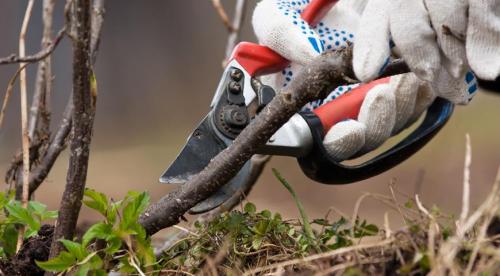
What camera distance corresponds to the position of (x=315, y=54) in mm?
1288

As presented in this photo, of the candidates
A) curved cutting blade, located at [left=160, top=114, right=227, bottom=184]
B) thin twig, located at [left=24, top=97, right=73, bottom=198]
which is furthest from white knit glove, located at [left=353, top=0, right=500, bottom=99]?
thin twig, located at [left=24, top=97, right=73, bottom=198]

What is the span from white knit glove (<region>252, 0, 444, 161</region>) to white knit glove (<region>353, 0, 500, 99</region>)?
24cm

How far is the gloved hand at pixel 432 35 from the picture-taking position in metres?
1.04

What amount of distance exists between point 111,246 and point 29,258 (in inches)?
7.3

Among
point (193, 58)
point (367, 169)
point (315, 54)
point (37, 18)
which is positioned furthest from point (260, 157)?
point (193, 58)

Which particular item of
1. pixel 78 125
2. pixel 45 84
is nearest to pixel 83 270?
pixel 78 125

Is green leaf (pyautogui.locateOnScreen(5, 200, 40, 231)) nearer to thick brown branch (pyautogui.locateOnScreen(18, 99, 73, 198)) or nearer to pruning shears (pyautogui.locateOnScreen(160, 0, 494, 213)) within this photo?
pruning shears (pyautogui.locateOnScreen(160, 0, 494, 213))

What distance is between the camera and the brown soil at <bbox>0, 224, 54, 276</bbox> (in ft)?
4.02

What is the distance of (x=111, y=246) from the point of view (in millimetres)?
1120

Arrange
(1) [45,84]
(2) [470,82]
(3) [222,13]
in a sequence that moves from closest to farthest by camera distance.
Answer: (2) [470,82] < (1) [45,84] < (3) [222,13]

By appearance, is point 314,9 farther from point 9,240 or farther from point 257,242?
point 9,240

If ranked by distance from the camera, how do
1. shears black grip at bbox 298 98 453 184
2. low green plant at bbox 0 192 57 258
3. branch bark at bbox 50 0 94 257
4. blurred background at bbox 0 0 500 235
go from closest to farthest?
1. branch bark at bbox 50 0 94 257
2. low green plant at bbox 0 192 57 258
3. shears black grip at bbox 298 98 453 184
4. blurred background at bbox 0 0 500 235

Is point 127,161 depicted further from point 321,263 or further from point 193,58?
point 321,263

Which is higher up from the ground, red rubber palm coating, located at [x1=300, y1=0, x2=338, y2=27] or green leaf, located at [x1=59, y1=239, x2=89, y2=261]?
red rubber palm coating, located at [x1=300, y1=0, x2=338, y2=27]
